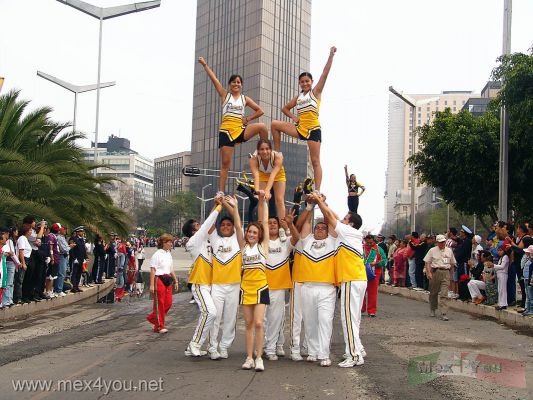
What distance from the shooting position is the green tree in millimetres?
23672

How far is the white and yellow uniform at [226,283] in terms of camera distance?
29.3 feet

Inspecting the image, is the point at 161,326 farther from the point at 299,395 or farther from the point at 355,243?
the point at 299,395

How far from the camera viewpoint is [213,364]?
28.7 ft

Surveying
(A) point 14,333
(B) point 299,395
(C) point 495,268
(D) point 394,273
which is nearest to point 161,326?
(A) point 14,333

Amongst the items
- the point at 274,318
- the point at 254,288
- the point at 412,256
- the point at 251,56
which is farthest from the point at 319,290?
the point at 251,56

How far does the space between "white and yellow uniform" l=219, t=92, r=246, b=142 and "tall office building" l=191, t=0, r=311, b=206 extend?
65.0 feet

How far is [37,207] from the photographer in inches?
753

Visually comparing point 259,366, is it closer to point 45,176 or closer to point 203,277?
point 203,277

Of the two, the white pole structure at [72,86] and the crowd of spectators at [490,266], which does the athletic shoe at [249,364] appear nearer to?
the crowd of spectators at [490,266]

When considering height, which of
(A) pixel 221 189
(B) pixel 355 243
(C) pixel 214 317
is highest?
(A) pixel 221 189

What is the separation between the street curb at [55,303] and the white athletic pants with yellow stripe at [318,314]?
8.32 m

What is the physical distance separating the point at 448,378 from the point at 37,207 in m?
14.3

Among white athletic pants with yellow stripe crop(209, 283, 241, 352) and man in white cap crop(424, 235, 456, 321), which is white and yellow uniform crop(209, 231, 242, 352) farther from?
man in white cap crop(424, 235, 456, 321)

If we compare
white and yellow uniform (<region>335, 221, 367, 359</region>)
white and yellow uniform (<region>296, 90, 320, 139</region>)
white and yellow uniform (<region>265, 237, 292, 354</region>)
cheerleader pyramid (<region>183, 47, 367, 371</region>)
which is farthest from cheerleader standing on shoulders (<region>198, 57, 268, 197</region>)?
white and yellow uniform (<region>335, 221, 367, 359</region>)
